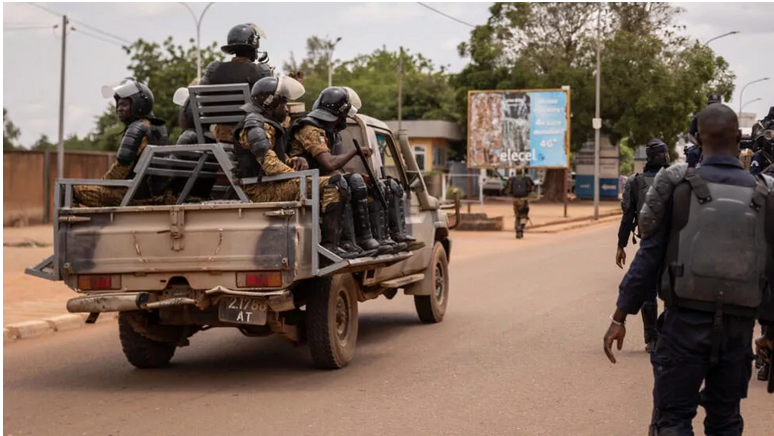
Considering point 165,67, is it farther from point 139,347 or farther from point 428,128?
point 139,347

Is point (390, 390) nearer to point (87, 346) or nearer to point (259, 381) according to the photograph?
point (259, 381)

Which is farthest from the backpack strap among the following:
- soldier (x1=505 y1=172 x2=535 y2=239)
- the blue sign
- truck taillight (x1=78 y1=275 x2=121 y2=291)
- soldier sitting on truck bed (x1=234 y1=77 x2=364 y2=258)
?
the blue sign

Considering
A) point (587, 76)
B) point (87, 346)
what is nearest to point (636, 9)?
point (587, 76)

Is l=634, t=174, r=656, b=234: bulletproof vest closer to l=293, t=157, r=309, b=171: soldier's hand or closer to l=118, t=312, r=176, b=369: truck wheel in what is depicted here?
l=293, t=157, r=309, b=171: soldier's hand

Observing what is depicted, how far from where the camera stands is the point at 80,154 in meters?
33.6

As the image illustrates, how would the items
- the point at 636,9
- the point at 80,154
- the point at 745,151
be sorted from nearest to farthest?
the point at 745,151, the point at 80,154, the point at 636,9

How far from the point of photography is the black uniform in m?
4.65

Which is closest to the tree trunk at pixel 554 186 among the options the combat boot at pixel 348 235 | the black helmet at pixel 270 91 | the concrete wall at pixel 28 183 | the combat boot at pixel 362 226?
the concrete wall at pixel 28 183

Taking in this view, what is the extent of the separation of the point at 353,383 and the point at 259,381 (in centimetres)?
78

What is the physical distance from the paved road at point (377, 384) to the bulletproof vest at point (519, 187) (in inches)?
580

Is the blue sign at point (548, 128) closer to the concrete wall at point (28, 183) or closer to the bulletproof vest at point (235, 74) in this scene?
the concrete wall at point (28, 183)

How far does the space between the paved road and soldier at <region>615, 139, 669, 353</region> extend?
31 centimetres

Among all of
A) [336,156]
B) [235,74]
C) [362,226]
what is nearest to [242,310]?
[362,226]

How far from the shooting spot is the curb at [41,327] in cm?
1120
